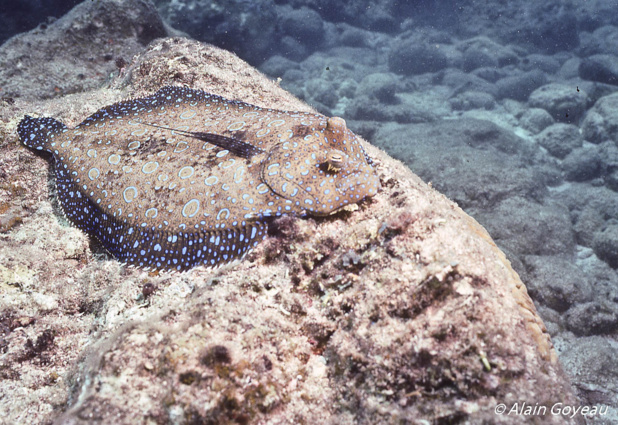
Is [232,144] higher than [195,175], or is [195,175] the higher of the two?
[232,144]

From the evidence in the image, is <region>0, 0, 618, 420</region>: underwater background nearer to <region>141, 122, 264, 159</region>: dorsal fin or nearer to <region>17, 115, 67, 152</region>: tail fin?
<region>17, 115, 67, 152</region>: tail fin

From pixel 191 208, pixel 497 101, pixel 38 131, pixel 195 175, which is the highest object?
pixel 195 175

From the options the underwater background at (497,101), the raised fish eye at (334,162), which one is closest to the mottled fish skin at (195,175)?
the raised fish eye at (334,162)

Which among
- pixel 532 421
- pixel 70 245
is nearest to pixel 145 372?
pixel 532 421

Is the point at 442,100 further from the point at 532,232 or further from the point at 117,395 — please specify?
the point at 117,395

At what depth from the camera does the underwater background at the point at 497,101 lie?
27.8 ft

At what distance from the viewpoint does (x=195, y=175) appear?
3.75 m

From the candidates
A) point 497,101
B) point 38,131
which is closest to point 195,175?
point 38,131

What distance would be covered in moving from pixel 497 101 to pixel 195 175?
88.8 ft

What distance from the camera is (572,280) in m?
8.16

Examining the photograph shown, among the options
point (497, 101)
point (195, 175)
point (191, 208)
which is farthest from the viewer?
point (497, 101)

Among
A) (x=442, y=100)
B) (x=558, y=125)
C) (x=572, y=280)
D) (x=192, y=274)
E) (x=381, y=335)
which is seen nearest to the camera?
(x=381, y=335)

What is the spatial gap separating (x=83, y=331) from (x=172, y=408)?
2197mm

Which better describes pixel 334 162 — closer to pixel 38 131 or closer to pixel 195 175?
Result: pixel 195 175
